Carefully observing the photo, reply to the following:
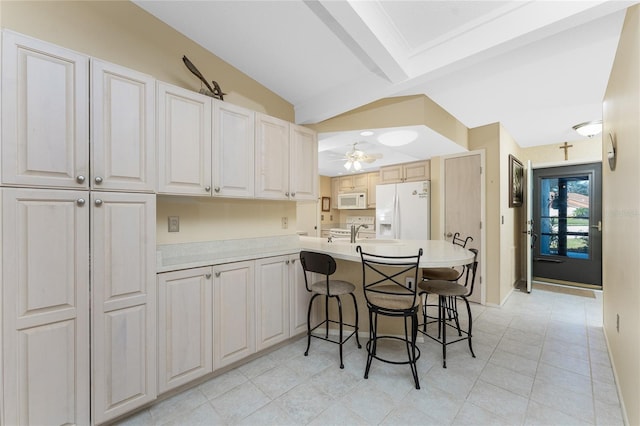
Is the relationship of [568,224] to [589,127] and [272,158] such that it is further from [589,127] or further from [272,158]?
[272,158]

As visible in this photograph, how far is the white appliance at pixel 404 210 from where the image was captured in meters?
4.33

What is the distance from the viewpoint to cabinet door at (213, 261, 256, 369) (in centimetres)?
200

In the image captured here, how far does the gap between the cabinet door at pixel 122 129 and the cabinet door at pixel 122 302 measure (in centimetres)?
10

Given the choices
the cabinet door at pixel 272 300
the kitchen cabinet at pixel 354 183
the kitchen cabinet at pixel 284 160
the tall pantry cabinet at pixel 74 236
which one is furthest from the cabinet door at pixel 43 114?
the kitchen cabinet at pixel 354 183

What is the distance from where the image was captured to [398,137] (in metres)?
3.25

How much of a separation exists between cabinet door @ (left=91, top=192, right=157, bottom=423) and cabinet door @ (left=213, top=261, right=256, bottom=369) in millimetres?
421

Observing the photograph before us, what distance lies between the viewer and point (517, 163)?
Answer: 443 cm

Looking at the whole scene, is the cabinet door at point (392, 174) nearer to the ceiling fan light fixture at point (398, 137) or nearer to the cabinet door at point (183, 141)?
the ceiling fan light fixture at point (398, 137)

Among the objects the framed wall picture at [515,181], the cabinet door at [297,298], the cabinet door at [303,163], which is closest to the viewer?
the cabinet door at [297,298]

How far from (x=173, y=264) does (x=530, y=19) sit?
2.73 metres

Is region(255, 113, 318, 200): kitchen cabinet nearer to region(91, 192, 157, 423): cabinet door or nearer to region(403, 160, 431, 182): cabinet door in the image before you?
region(91, 192, 157, 423): cabinet door

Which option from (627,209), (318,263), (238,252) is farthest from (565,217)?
(238,252)

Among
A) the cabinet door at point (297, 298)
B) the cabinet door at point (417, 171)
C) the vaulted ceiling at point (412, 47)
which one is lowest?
the cabinet door at point (297, 298)

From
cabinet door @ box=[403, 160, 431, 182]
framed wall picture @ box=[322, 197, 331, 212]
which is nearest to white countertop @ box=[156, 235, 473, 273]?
cabinet door @ box=[403, 160, 431, 182]
